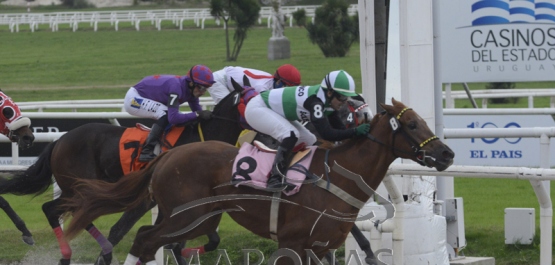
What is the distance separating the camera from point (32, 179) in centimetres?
663

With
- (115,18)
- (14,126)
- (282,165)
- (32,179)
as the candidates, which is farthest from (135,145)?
(115,18)

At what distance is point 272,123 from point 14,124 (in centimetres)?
229

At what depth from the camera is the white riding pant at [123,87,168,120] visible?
22.3 feet

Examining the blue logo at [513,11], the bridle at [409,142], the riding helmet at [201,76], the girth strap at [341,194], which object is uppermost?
the blue logo at [513,11]

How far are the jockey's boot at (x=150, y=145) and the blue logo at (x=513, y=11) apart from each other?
4069 mm

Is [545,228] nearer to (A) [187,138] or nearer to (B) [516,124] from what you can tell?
(A) [187,138]

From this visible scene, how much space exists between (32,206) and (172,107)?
3127mm

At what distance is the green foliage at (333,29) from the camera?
82.7 ft

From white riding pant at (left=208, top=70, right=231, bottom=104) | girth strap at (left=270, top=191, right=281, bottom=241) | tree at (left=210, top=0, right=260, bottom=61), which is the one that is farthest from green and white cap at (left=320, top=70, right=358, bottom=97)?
tree at (left=210, top=0, right=260, bottom=61)

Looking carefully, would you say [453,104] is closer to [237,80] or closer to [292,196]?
[237,80]

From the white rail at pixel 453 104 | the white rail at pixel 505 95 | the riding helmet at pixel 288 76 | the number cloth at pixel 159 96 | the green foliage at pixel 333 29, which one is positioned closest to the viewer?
the number cloth at pixel 159 96

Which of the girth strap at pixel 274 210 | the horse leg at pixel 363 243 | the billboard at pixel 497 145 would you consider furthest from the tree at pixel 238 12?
the girth strap at pixel 274 210

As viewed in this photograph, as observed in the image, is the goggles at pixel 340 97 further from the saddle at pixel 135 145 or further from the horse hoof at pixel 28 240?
the horse hoof at pixel 28 240

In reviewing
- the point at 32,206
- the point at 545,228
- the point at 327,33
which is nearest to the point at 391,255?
the point at 545,228
